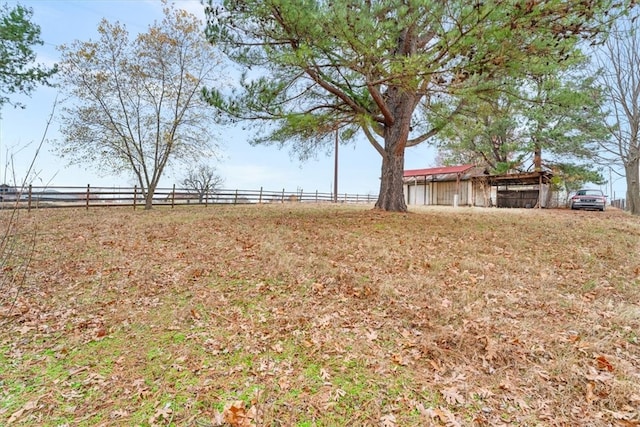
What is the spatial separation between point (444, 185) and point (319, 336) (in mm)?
22076

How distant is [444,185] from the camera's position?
75.0 feet

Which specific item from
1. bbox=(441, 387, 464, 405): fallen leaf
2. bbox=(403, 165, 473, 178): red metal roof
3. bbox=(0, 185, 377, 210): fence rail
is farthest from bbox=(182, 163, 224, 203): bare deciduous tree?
bbox=(441, 387, 464, 405): fallen leaf

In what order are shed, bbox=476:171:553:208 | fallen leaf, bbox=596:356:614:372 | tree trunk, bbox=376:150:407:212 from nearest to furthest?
1. fallen leaf, bbox=596:356:614:372
2. tree trunk, bbox=376:150:407:212
3. shed, bbox=476:171:553:208

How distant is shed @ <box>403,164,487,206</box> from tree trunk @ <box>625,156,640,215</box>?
26.0ft

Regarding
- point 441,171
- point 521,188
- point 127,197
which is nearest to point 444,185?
point 441,171

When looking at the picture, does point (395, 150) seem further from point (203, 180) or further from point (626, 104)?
point (203, 180)

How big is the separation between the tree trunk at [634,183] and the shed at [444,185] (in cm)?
792

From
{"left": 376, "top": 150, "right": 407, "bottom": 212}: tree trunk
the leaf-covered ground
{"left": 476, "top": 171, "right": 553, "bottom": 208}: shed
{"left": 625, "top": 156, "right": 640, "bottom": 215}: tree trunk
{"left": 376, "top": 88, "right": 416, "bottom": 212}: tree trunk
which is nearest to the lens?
the leaf-covered ground

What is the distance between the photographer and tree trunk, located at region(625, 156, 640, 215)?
1315 centimetres

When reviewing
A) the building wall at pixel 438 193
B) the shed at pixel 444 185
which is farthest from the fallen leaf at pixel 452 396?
the building wall at pixel 438 193

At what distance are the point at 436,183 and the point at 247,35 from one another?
19.5 metres

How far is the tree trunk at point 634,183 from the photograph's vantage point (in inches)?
518

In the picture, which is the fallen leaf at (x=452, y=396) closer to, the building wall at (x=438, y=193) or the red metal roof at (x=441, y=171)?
the red metal roof at (x=441, y=171)

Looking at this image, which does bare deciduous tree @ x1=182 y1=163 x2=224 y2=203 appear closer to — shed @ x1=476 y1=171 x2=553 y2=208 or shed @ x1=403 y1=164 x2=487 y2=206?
shed @ x1=403 y1=164 x2=487 y2=206
